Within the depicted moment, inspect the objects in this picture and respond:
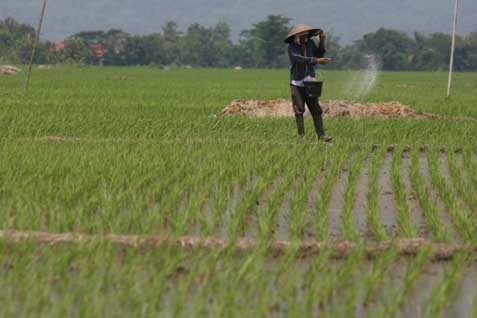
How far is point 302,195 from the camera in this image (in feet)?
17.7

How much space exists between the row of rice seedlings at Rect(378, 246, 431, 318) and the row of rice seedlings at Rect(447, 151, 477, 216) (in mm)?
1299

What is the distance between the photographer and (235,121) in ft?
35.0

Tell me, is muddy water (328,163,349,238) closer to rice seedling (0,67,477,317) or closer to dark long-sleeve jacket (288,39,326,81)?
rice seedling (0,67,477,317)

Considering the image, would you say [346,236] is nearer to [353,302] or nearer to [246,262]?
[246,262]

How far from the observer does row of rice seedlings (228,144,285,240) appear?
4430mm

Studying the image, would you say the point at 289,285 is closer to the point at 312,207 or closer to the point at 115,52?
the point at 312,207

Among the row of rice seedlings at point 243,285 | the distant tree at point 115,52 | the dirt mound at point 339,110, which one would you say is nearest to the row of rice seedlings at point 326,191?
the row of rice seedlings at point 243,285

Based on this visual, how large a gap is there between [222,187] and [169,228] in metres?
1.17

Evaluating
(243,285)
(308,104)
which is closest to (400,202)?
(243,285)

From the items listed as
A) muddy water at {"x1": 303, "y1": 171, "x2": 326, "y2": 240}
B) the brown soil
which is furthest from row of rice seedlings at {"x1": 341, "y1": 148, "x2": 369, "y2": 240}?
Result: the brown soil

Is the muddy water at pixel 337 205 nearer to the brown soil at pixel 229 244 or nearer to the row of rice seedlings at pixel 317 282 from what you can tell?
the brown soil at pixel 229 244

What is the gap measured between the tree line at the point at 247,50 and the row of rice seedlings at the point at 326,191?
69.2 meters

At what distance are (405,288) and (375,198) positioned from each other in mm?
2036

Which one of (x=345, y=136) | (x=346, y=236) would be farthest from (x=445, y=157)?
(x=346, y=236)
